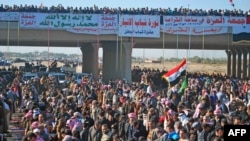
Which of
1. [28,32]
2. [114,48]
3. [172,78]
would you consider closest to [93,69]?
[114,48]

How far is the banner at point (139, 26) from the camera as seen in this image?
3588 cm

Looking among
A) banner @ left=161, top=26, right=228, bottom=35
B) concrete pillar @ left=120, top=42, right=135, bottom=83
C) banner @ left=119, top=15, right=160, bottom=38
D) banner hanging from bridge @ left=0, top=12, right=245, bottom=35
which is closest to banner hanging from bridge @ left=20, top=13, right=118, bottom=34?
banner hanging from bridge @ left=0, top=12, right=245, bottom=35

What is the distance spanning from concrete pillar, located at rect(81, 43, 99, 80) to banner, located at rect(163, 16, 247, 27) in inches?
214

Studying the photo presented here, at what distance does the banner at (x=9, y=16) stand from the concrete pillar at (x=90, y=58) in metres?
5.95

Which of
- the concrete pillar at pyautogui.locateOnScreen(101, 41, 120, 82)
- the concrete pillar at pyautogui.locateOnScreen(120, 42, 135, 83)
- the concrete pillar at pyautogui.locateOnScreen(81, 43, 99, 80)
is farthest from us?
the concrete pillar at pyautogui.locateOnScreen(81, 43, 99, 80)

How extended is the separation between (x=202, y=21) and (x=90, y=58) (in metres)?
10.3

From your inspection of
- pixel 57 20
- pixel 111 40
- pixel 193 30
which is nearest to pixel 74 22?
pixel 57 20

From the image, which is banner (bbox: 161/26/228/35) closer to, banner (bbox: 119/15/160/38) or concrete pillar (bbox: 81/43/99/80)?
banner (bbox: 119/15/160/38)

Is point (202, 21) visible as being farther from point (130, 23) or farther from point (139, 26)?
point (130, 23)

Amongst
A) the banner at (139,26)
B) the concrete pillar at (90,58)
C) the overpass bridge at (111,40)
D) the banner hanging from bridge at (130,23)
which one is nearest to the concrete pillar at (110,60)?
the overpass bridge at (111,40)

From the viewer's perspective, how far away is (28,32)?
121 ft

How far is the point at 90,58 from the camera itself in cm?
4362

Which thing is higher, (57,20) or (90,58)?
(57,20)

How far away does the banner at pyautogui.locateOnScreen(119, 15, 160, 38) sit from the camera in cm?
3588
